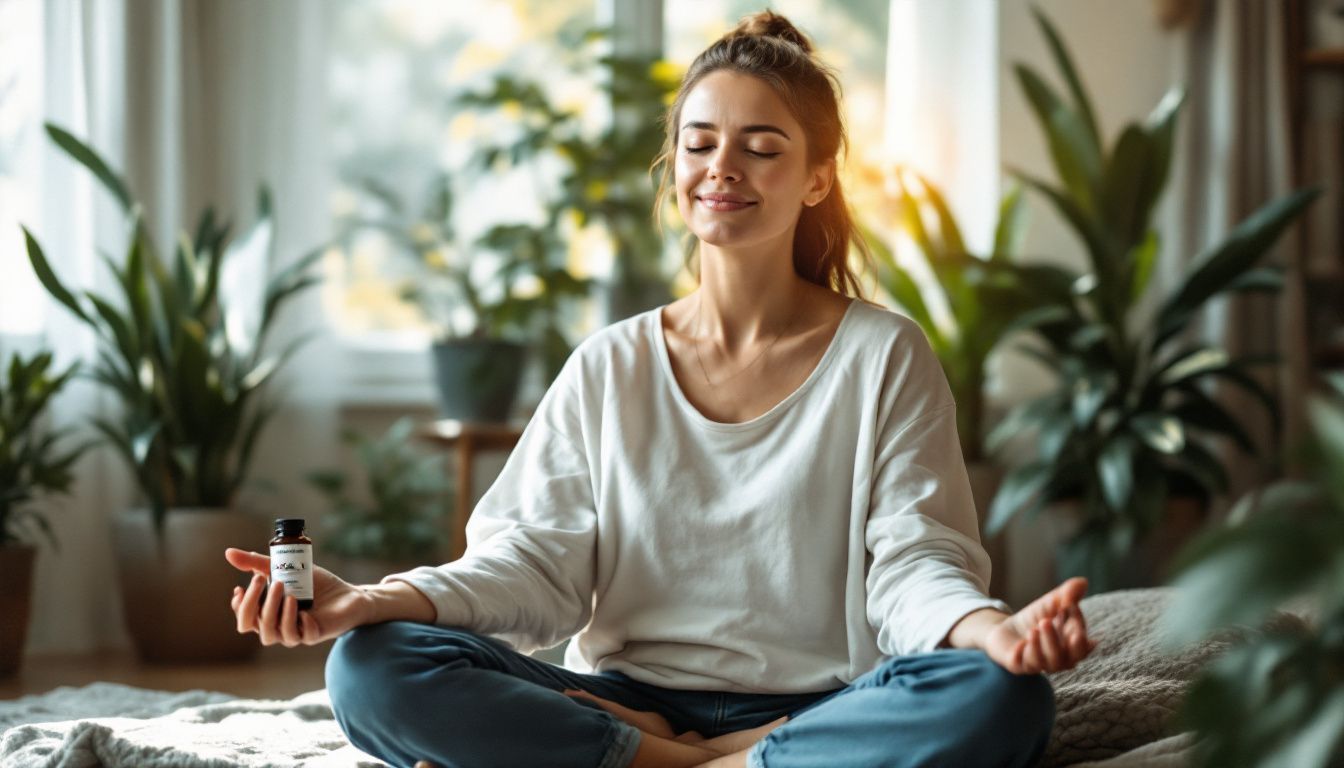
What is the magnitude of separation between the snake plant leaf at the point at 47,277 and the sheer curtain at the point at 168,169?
253 millimetres

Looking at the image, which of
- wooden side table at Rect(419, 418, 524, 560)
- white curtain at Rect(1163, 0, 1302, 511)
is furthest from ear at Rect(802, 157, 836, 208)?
white curtain at Rect(1163, 0, 1302, 511)

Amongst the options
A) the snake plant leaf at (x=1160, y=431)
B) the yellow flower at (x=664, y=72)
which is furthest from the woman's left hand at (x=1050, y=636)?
the yellow flower at (x=664, y=72)

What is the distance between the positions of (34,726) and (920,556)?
43.1 inches

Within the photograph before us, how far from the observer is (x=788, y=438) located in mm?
1726

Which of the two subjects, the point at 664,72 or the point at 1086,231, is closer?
the point at 1086,231

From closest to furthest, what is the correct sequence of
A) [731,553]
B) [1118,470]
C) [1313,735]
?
[1313,735], [731,553], [1118,470]

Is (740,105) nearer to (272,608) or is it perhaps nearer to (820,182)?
(820,182)

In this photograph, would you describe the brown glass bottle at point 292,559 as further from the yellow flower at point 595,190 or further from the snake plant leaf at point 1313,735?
the yellow flower at point 595,190

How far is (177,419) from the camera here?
3.13m

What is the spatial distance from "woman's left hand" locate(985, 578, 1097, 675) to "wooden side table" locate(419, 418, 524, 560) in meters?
2.20

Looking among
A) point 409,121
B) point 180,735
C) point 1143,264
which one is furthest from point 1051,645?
point 409,121

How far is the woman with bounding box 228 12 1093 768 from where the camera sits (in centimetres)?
147

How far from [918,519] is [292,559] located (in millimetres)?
661

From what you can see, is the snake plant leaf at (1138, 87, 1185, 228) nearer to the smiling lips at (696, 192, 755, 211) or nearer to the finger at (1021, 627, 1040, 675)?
the smiling lips at (696, 192, 755, 211)
